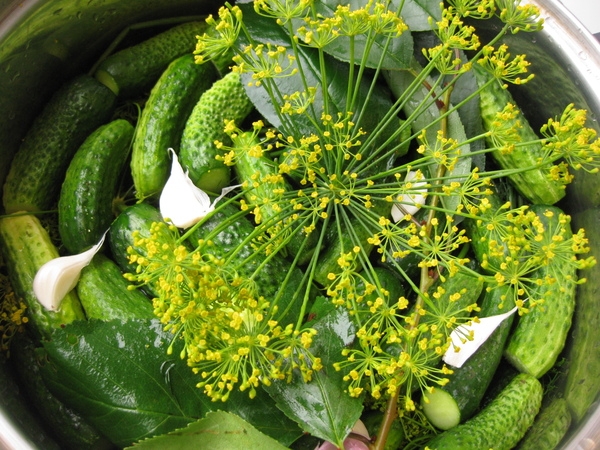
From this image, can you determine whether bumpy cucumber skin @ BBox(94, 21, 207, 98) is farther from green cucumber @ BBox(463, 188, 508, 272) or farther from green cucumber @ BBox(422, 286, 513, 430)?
green cucumber @ BBox(422, 286, 513, 430)

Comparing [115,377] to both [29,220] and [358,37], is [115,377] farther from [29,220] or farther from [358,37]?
[358,37]

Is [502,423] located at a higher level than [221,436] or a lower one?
lower

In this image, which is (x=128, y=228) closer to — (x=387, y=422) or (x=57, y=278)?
(x=57, y=278)

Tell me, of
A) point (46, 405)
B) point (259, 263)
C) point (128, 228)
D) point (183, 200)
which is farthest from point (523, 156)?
point (46, 405)

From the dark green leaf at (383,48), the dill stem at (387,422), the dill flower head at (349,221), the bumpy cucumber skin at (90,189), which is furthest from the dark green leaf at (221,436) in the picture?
the dark green leaf at (383,48)

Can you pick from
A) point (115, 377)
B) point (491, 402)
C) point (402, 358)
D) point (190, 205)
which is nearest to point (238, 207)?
point (190, 205)
